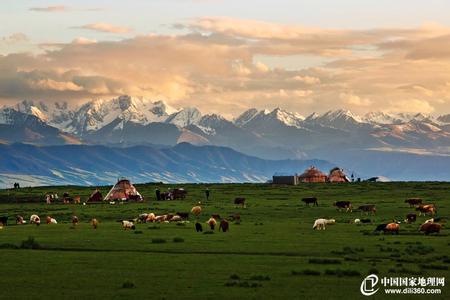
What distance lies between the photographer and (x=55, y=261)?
43969 millimetres

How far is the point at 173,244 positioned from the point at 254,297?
65.7 feet

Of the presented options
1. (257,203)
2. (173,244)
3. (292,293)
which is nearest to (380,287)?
(292,293)

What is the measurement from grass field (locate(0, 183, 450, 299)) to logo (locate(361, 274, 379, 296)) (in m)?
0.42

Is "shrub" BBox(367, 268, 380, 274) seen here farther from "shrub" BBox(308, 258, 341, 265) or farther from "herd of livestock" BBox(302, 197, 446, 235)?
"herd of livestock" BBox(302, 197, 446, 235)

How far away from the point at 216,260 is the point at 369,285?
10859 mm

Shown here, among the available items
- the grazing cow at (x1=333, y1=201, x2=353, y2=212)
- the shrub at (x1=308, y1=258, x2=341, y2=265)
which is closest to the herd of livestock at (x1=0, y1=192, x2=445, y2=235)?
the grazing cow at (x1=333, y1=201, x2=353, y2=212)

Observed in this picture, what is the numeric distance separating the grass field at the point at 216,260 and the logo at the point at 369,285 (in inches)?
16.6

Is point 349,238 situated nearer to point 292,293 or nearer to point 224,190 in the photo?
point 292,293

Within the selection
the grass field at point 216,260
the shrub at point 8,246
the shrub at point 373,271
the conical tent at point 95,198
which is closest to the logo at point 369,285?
the grass field at point 216,260

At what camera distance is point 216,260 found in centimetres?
4447

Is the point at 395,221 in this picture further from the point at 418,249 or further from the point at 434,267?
the point at 434,267

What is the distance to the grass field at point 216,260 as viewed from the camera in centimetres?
3488

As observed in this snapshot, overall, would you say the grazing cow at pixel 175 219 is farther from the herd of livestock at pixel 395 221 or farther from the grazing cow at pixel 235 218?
the herd of livestock at pixel 395 221

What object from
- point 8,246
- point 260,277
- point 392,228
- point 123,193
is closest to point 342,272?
point 260,277
